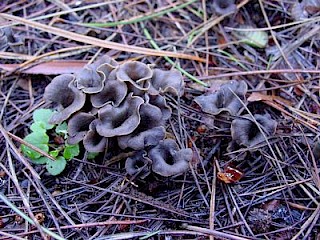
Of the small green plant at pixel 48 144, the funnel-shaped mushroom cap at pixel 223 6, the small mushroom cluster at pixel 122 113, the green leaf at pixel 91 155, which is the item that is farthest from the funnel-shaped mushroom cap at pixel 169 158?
the funnel-shaped mushroom cap at pixel 223 6

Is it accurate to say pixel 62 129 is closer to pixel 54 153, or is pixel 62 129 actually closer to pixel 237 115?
pixel 54 153

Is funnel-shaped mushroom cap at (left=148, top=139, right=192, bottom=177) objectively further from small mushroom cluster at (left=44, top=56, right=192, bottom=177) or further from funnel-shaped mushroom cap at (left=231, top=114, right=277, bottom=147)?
funnel-shaped mushroom cap at (left=231, top=114, right=277, bottom=147)

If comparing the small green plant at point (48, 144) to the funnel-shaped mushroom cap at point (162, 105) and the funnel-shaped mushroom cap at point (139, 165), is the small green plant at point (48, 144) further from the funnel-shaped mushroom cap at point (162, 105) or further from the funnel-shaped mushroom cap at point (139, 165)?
the funnel-shaped mushroom cap at point (162, 105)

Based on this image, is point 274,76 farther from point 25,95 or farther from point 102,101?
point 25,95

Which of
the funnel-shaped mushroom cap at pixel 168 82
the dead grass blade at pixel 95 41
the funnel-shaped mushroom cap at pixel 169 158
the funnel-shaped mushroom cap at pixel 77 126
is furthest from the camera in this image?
the dead grass blade at pixel 95 41

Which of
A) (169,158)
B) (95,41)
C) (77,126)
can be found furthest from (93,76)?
(169,158)
